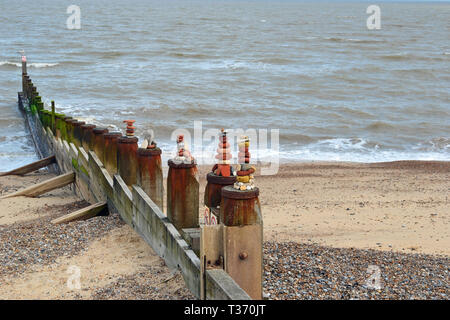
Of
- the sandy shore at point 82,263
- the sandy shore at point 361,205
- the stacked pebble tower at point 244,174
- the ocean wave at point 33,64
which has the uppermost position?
the ocean wave at point 33,64

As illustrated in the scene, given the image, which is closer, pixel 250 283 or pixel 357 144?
pixel 250 283

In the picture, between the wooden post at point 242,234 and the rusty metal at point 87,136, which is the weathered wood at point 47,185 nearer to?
the rusty metal at point 87,136

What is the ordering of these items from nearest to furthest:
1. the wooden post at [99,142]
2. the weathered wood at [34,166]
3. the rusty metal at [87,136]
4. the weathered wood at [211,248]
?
1. the weathered wood at [211,248]
2. the wooden post at [99,142]
3. the rusty metal at [87,136]
4. the weathered wood at [34,166]

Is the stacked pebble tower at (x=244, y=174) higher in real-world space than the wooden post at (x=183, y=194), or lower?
higher

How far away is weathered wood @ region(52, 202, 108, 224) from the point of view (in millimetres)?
9179

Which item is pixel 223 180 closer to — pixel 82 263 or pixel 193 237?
pixel 193 237

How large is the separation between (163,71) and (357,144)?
22.6 meters

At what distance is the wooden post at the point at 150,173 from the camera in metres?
7.48

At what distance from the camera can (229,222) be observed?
4949 millimetres

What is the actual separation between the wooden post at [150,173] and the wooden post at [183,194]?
3.29 ft

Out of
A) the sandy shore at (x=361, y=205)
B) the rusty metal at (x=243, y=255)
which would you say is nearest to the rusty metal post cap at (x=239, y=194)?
the rusty metal at (x=243, y=255)

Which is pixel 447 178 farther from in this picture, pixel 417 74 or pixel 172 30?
pixel 172 30

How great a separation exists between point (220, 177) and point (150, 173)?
2.06m

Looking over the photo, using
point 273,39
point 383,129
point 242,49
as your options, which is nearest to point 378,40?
point 273,39
